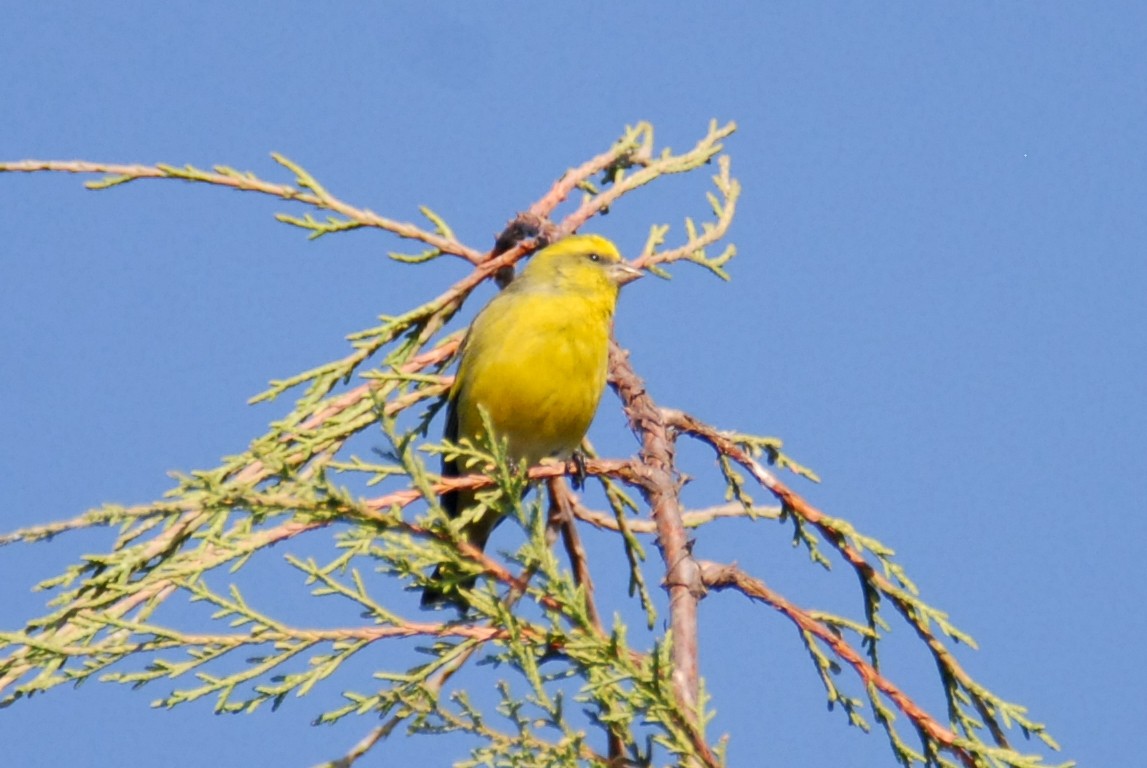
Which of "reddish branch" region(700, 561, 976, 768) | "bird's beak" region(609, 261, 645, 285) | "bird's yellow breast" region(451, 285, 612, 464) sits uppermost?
"bird's beak" region(609, 261, 645, 285)

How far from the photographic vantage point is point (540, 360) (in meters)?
5.48

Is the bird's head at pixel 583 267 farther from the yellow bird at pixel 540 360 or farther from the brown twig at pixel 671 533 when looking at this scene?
the brown twig at pixel 671 533

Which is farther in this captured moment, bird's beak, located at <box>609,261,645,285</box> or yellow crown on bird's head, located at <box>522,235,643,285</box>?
bird's beak, located at <box>609,261,645,285</box>

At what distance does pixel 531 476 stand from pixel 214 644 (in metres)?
1.09

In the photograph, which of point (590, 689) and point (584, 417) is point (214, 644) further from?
point (584, 417)

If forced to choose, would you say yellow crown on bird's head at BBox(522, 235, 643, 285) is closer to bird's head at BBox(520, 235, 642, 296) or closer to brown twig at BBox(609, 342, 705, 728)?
bird's head at BBox(520, 235, 642, 296)

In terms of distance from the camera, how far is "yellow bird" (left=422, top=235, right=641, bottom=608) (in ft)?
17.7

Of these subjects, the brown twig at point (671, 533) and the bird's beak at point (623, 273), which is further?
the bird's beak at point (623, 273)

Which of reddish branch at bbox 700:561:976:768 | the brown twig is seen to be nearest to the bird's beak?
the brown twig

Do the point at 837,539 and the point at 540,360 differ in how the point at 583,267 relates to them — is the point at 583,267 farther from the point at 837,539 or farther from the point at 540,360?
the point at 837,539

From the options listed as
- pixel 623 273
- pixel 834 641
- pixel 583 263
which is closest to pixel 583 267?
pixel 583 263

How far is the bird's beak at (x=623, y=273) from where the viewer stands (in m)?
5.70

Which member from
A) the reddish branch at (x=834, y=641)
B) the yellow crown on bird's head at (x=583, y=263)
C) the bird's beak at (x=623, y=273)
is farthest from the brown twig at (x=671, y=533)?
the bird's beak at (x=623, y=273)

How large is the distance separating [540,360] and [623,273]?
1.82 ft
